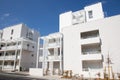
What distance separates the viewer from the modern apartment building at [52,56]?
31.7m

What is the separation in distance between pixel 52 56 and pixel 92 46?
1060 cm

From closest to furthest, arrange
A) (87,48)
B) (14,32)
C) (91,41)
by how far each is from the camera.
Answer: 1. (91,41)
2. (87,48)
3. (14,32)

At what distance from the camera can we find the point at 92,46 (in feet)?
93.6

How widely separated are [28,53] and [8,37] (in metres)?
11.1

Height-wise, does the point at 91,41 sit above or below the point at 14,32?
below

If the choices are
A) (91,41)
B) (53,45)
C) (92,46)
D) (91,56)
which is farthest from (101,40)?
(53,45)

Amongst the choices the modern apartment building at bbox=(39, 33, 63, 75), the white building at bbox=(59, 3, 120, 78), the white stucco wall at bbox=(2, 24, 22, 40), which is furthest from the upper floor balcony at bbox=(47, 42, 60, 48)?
the white stucco wall at bbox=(2, 24, 22, 40)

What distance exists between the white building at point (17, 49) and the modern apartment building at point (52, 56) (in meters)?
10.4

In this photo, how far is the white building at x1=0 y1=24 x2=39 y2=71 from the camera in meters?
42.2

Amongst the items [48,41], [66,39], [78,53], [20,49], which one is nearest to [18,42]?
[20,49]

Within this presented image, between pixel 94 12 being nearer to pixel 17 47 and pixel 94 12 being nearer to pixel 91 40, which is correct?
pixel 91 40

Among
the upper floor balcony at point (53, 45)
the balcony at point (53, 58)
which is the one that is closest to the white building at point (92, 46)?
the balcony at point (53, 58)

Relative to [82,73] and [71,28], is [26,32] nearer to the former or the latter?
[71,28]

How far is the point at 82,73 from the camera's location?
26438 millimetres
